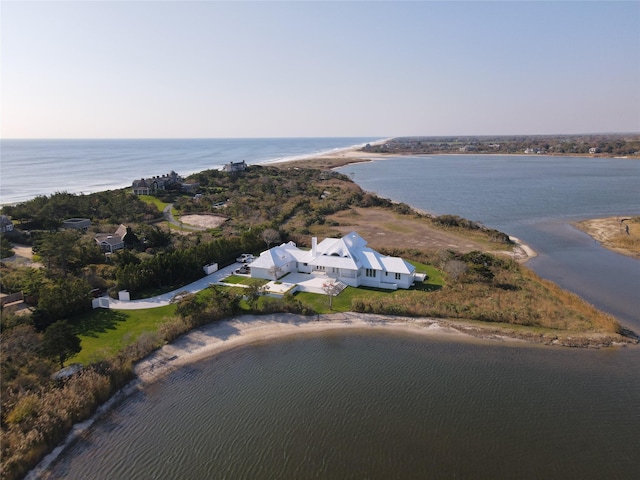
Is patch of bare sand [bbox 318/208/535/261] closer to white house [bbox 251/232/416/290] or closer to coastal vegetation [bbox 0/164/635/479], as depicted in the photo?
coastal vegetation [bbox 0/164/635/479]

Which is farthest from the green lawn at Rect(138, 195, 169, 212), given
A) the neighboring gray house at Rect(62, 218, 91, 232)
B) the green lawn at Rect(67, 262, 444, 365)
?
the green lawn at Rect(67, 262, 444, 365)

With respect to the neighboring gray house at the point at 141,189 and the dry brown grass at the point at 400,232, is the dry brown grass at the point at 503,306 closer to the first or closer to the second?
the dry brown grass at the point at 400,232

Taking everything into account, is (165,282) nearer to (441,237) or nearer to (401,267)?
(401,267)

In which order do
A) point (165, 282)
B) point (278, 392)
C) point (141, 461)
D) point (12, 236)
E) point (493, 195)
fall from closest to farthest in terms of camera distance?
point (141, 461) → point (278, 392) → point (165, 282) → point (12, 236) → point (493, 195)

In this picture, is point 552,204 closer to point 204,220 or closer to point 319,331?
point 204,220

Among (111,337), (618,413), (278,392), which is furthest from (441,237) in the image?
(111,337)

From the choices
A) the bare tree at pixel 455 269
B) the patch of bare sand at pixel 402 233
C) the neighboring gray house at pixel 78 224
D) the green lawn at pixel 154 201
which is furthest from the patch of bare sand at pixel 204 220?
the bare tree at pixel 455 269

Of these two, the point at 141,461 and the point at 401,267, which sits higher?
the point at 401,267
